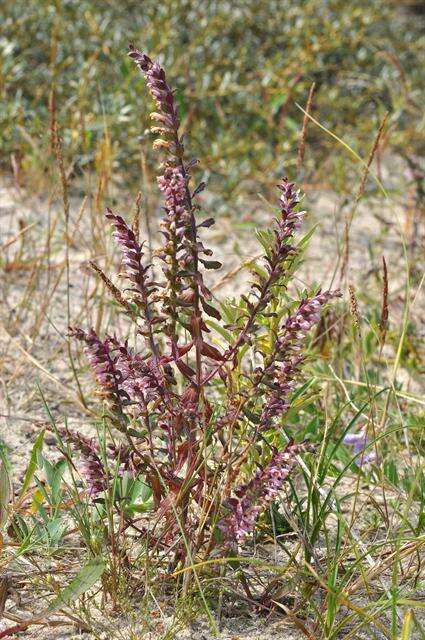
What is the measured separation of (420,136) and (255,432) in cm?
312

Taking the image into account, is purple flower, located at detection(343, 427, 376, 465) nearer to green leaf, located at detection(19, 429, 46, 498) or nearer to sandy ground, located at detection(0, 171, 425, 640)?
sandy ground, located at detection(0, 171, 425, 640)

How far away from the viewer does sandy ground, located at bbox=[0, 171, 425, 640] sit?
8.13ft

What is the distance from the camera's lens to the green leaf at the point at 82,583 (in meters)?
1.71

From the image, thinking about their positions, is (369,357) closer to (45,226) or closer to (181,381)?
(181,381)

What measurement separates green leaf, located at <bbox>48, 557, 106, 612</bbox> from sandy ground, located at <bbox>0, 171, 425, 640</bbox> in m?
0.10

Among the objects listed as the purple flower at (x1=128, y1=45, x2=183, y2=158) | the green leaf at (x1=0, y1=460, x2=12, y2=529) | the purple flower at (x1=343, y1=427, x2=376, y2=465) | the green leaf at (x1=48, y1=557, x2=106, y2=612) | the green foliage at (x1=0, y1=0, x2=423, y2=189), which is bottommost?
the green leaf at (x1=48, y1=557, x2=106, y2=612)

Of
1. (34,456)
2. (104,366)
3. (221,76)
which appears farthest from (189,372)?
(221,76)

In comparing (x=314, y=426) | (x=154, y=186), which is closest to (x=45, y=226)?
(x=154, y=186)

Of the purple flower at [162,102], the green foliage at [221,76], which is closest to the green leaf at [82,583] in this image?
the purple flower at [162,102]

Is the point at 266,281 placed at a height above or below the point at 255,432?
above

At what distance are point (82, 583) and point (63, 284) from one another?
1.84m

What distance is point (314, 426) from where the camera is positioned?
7.89ft

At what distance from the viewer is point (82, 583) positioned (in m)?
1.71

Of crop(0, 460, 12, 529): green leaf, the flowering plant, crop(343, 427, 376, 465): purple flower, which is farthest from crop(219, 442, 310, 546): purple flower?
crop(343, 427, 376, 465): purple flower
